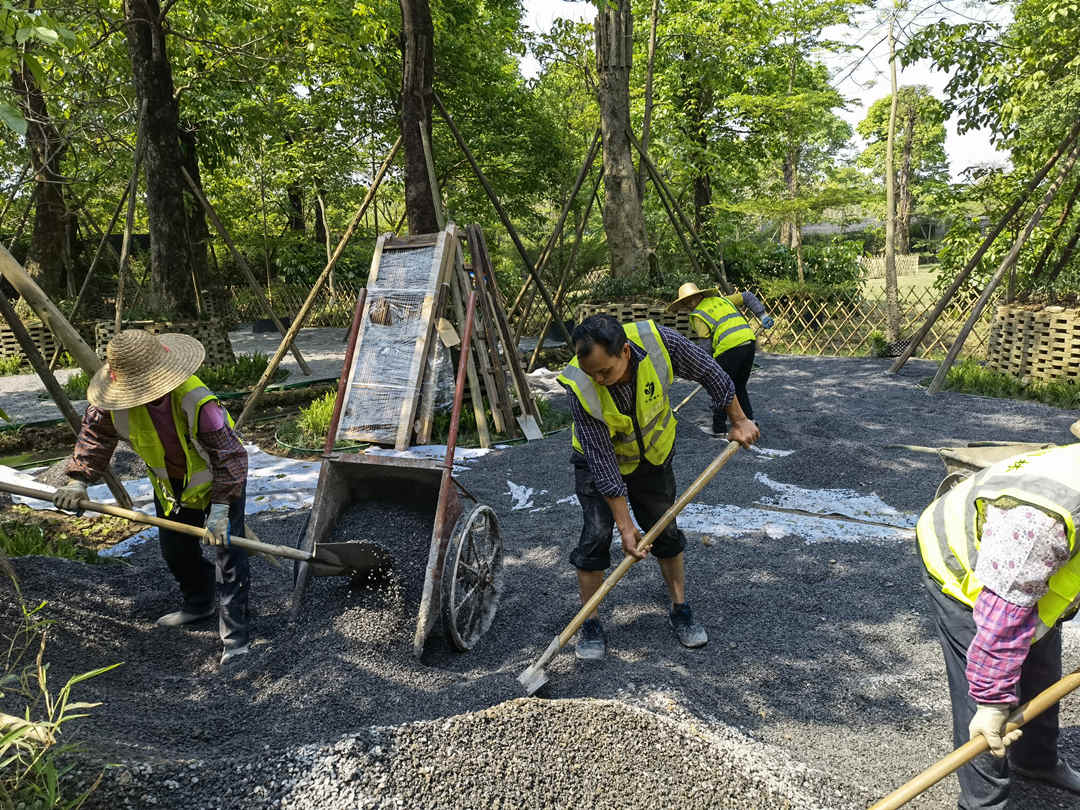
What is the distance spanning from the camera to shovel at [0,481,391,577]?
269 cm

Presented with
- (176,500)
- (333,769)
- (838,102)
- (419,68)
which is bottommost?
(333,769)

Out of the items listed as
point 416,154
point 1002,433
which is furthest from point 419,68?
point 1002,433

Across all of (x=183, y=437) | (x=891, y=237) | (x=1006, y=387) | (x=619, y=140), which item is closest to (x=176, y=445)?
(x=183, y=437)

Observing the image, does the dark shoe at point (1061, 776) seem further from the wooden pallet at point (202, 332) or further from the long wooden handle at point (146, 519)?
the wooden pallet at point (202, 332)

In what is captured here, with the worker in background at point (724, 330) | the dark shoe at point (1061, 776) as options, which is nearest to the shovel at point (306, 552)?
the dark shoe at point (1061, 776)

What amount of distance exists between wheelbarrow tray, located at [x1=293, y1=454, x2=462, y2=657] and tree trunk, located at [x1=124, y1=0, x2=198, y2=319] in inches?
252

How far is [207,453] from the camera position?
113 inches

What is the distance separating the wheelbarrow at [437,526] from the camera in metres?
2.75

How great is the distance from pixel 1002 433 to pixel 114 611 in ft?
20.8

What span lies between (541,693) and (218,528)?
1387 mm

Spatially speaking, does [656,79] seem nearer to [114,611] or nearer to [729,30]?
[729,30]

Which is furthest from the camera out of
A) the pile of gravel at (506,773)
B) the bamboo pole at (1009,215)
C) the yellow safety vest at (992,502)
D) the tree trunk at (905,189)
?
the tree trunk at (905,189)

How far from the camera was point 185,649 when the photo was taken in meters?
3.01

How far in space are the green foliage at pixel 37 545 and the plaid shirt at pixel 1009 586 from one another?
13.3ft
